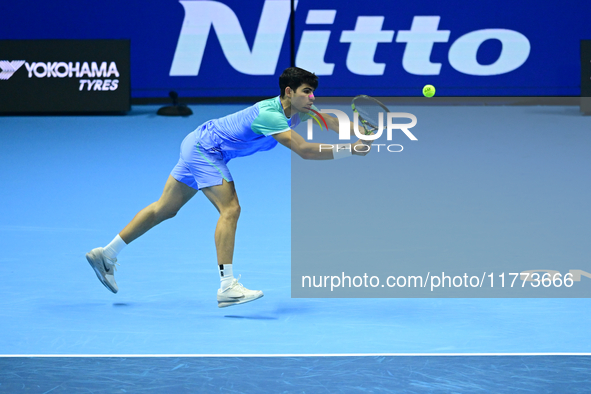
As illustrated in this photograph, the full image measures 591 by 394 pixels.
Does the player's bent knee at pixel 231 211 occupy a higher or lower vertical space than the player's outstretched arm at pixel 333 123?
lower

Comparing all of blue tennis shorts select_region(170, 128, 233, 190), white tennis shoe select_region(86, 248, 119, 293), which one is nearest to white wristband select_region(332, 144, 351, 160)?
blue tennis shorts select_region(170, 128, 233, 190)

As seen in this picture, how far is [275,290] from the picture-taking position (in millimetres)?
5496

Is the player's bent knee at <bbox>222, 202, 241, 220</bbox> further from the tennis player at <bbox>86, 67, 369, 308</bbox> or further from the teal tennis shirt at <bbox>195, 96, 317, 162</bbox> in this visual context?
the teal tennis shirt at <bbox>195, 96, 317, 162</bbox>

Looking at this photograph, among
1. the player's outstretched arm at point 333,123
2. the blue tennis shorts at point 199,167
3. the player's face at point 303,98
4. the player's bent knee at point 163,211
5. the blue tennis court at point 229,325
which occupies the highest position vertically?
the player's face at point 303,98

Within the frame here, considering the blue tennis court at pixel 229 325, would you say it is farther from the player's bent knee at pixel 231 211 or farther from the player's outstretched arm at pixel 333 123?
the player's outstretched arm at pixel 333 123

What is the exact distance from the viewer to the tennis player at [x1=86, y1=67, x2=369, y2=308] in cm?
504

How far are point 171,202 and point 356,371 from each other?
1.94m

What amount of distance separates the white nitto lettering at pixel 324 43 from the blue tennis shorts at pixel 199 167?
919cm

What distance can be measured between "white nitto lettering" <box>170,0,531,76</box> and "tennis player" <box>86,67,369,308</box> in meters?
9.10

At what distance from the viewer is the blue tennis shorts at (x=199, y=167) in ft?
17.0

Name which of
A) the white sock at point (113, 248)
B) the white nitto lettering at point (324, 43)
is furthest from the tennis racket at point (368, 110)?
the white nitto lettering at point (324, 43)

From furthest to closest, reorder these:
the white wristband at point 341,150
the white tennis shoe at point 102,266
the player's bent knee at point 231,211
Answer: the white tennis shoe at point 102,266, the player's bent knee at point 231,211, the white wristband at point 341,150

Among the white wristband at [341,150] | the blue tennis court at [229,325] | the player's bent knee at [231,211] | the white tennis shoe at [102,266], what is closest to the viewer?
the blue tennis court at [229,325]

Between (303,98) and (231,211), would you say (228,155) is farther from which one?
(303,98)
